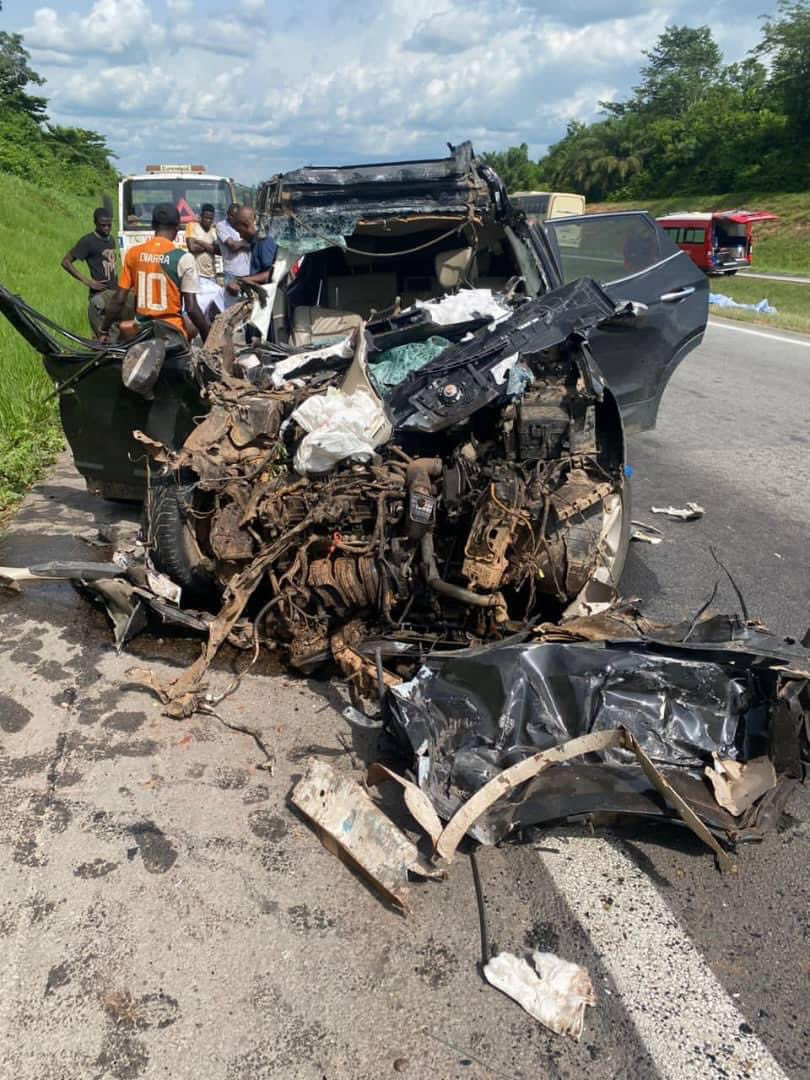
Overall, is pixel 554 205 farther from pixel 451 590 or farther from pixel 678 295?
pixel 451 590

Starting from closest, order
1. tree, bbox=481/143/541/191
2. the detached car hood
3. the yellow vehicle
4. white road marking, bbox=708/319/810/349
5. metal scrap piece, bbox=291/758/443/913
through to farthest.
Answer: metal scrap piece, bbox=291/758/443/913
the detached car hood
white road marking, bbox=708/319/810/349
the yellow vehicle
tree, bbox=481/143/541/191

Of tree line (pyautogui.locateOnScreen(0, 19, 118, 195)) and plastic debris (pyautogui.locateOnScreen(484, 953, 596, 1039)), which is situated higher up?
tree line (pyautogui.locateOnScreen(0, 19, 118, 195))

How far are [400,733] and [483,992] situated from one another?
936 millimetres

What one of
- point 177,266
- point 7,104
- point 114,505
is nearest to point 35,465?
point 114,505

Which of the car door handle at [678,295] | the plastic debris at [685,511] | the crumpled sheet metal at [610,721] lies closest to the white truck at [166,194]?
the car door handle at [678,295]

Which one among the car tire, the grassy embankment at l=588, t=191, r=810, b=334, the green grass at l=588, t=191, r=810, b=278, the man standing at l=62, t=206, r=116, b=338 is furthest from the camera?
the green grass at l=588, t=191, r=810, b=278

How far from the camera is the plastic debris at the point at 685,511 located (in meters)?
5.54

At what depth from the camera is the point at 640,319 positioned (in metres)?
5.68

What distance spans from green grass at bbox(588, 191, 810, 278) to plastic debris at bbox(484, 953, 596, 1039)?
31.3m

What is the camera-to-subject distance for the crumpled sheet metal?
2.65m

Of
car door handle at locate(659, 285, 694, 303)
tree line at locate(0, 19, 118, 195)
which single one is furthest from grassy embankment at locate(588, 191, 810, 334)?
tree line at locate(0, 19, 118, 195)

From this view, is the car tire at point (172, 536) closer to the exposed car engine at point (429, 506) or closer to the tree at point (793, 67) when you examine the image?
the exposed car engine at point (429, 506)

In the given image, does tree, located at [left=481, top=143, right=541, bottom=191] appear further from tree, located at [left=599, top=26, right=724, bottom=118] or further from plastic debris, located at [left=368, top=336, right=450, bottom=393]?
plastic debris, located at [left=368, top=336, right=450, bottom=393]

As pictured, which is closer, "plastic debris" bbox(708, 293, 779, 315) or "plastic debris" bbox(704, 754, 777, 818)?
"plastic debris" bbox(704, 754, 777, 818)
